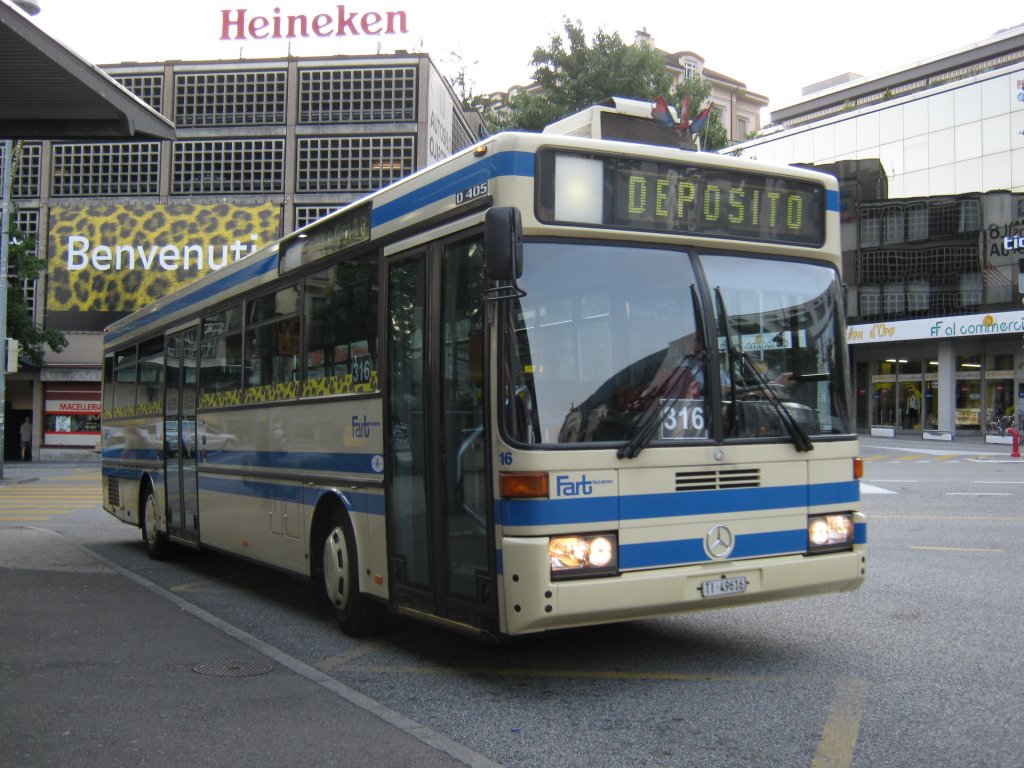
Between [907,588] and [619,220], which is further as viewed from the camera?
[907,588]

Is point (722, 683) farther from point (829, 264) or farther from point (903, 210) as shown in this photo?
point (903, 210)

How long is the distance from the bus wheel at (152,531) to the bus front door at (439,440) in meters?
6.70

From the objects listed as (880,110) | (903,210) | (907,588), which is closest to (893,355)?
(903,210)

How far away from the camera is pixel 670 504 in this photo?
6.07 meters

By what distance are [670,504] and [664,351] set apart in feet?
2.84

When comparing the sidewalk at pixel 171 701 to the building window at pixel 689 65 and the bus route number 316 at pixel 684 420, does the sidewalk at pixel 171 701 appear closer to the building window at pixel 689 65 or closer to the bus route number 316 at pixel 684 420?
the bus route number 316 at pixel 684 420

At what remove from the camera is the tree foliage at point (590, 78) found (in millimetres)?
42469

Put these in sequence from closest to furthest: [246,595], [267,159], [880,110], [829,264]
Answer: [829,264], [246,595], [267,159], [880,110]

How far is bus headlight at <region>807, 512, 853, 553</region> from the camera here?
661 centimetres

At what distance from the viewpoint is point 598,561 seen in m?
5.85

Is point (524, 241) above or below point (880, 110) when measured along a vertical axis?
below

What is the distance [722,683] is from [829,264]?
2767mm

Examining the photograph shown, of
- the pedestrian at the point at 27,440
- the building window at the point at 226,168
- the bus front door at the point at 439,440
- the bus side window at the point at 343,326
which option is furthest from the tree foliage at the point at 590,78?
the bus front door at the point at 439,440

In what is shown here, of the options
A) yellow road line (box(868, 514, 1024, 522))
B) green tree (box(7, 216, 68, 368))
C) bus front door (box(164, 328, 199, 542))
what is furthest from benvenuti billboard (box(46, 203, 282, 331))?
yellow road line (box(868, 514, 1024, 522))
